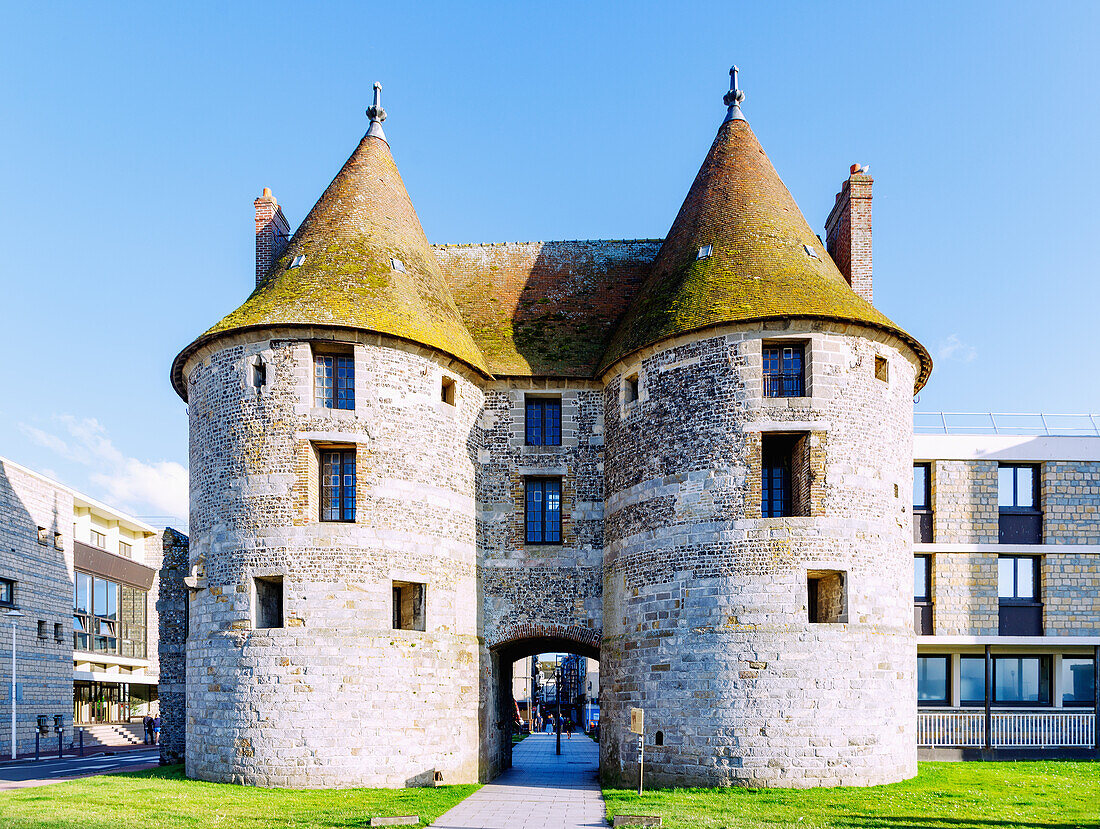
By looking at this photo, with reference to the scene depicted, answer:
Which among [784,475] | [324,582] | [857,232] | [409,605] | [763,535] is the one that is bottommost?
[409,605]

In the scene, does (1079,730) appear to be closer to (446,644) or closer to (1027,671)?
(1027,671)

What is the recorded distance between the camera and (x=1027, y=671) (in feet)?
95.2

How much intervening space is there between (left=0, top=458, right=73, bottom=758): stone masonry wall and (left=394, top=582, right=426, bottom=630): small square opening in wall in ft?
57.1

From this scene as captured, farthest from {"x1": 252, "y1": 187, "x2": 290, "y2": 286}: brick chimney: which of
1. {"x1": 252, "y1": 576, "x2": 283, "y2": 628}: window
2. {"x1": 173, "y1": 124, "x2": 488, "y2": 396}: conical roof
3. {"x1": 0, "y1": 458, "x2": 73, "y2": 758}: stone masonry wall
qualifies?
{"x1": 0, "y1": 458, "x2": 73, "y2": 758}: stone masonry wall

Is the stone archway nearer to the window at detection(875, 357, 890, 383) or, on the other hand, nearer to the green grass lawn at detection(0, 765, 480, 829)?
the green grass lawn at detection(0, 765, 480, 829)

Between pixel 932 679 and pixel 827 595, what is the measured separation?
1069 cm

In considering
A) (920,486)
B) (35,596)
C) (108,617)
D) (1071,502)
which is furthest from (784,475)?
(108,617)

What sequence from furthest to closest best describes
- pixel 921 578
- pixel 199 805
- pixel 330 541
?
pixel 921 578 → pixel 330 541 → pixel 199 805

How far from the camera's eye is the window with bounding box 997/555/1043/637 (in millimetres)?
28219

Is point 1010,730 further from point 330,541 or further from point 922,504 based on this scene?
point 330,541

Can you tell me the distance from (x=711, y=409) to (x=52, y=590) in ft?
88.9

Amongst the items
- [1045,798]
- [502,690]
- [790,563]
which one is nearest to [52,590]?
[502,690]

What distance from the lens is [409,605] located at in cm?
2184

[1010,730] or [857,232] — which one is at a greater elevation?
[857,232]
